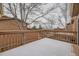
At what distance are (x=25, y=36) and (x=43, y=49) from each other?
29cm

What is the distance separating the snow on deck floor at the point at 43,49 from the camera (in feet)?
6.21

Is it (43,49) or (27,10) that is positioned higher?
(27,10)

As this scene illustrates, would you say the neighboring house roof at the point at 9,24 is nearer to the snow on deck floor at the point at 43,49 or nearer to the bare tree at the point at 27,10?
the bare tree at the point at 27,10

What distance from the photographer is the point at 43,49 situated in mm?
1914

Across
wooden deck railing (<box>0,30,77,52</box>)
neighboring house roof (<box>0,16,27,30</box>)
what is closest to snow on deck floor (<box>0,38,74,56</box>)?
wooden deck railing (<box>0,30,77,52</box>)

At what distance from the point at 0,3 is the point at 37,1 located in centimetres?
49

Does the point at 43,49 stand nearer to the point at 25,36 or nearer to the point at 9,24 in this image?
the point at 25,36

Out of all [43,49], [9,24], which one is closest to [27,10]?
[9,24]

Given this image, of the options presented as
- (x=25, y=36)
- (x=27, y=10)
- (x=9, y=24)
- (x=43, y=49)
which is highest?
(x=27, y=10)

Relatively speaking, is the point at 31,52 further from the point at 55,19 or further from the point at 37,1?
the point at 37,1

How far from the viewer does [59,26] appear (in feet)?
6.19

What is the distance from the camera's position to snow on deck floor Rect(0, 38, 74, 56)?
1894 millimetres

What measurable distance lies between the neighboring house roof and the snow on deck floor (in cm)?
26

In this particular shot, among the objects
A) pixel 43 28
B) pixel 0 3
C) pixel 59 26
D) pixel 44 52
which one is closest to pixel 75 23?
pixel 59 26
